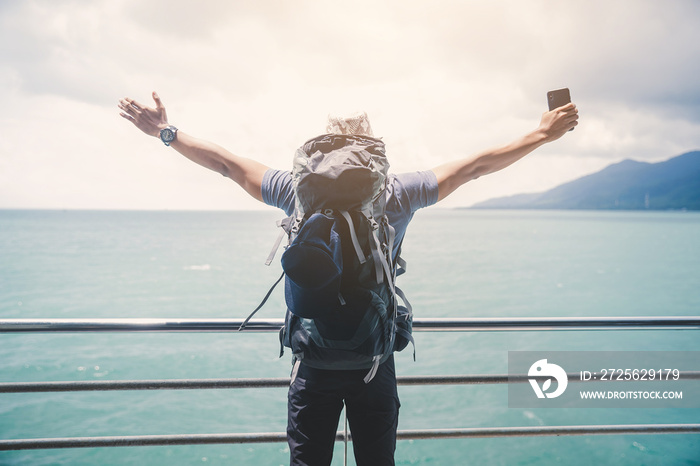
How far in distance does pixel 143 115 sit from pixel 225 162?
0.63 meters

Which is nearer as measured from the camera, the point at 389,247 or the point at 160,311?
the point at 389,247

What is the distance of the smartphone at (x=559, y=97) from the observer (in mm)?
1973

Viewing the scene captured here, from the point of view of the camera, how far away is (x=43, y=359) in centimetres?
2148

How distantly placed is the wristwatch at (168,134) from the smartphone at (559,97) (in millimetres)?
1781

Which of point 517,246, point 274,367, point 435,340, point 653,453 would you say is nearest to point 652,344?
point 435,340

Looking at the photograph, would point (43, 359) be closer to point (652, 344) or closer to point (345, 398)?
point (345, 398)

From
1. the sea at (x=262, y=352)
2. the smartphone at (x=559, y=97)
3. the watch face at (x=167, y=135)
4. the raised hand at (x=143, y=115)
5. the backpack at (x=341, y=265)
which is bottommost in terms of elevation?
the sea at (x=262, y=352)

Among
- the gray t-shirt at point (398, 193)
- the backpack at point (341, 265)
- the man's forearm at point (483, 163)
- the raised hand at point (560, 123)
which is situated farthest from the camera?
the raised hand at point (560, 123)

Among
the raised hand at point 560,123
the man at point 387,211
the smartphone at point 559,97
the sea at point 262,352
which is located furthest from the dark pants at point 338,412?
the sea at point 262,352

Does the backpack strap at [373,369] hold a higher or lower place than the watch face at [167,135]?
lower

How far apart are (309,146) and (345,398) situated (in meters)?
0.96
